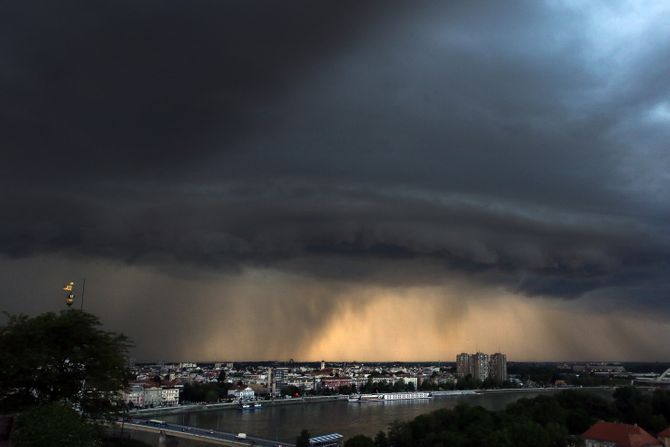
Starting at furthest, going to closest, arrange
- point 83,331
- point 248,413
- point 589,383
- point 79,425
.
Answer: point 589,383 → point 248,413 → point 83,331 → point 79,425

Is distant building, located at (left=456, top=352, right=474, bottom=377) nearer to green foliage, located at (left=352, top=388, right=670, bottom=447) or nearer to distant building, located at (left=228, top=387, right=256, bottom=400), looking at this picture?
distant building, located at (left=228, top=387, right=256, bottom=400)

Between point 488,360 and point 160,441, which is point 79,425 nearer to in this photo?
point 160,441

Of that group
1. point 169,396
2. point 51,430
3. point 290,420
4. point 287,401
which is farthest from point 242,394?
point 51,430

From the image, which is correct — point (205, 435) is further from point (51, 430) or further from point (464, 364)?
point (464, 364)

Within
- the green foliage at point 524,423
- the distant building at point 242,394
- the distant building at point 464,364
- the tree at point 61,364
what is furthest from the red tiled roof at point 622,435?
the distant building at point 464,364

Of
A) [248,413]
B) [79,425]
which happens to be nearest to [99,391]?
[79,425]

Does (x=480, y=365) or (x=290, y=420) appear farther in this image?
(x=480, y=365)
